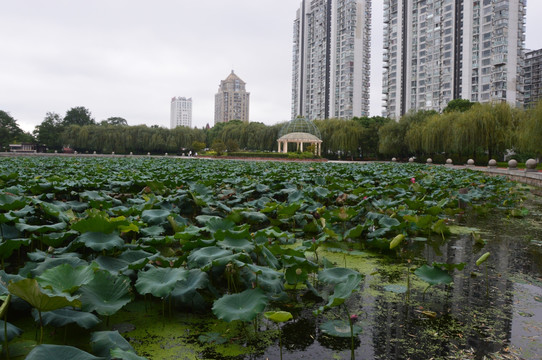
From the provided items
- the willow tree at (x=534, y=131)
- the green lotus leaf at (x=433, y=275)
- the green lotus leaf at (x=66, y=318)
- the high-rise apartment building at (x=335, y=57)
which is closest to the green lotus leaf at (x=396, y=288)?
the green lotus leaf at (x=433, y=275)

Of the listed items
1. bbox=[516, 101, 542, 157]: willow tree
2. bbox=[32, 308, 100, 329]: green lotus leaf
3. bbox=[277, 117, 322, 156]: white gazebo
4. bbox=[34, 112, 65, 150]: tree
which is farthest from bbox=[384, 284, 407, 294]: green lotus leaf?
bbox=[34, 112, 65, 150]: tree

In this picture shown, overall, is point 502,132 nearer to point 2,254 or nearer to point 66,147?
point 2,254

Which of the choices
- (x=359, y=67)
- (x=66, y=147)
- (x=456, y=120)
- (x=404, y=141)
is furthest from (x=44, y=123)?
(x=359, y=67)

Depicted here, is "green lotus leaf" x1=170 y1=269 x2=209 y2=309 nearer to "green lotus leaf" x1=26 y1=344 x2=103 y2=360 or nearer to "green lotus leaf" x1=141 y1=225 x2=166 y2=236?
"green lotus leaf" x1=26 y1=344 x2=103 y2=360

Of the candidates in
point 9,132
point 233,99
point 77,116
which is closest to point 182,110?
point 233,99

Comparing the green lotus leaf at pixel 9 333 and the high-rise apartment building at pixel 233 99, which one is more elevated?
the high-rise apartment building at pixel 233 99

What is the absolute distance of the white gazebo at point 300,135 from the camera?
109ft

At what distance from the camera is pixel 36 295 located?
3.64ft

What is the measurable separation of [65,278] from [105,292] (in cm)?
15

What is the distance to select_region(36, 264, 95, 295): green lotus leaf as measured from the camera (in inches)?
51.6

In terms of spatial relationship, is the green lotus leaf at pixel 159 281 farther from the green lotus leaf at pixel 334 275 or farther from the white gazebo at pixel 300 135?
the white gazebo at pixel 300 135

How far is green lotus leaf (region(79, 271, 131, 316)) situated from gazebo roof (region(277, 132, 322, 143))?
3183 cm

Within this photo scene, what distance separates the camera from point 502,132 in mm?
20703

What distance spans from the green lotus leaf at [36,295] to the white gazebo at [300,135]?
31802 millimetres
